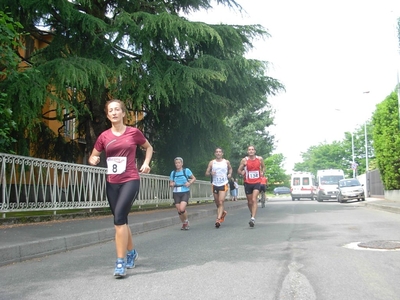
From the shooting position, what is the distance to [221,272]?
522 centimetres

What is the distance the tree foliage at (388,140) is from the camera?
23812 mm

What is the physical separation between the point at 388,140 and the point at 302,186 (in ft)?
61.4

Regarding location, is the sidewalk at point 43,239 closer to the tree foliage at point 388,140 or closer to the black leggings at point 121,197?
the black leggings at point 121,197

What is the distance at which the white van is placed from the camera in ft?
139

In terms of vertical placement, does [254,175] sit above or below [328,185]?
above

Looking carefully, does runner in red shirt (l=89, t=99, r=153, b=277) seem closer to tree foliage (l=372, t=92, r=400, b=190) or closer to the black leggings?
the black leggings

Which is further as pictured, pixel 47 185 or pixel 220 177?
pixel 47 185

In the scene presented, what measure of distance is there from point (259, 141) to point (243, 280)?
43177mm

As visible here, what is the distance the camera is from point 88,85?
11.5m

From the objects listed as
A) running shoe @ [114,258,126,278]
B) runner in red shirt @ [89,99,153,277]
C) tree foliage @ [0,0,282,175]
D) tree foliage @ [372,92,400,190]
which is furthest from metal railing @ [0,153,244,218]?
tree foliage @ [372,92,400,190]

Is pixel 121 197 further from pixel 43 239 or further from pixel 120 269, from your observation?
pixel 43 239

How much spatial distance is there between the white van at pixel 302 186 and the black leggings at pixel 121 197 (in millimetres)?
38413

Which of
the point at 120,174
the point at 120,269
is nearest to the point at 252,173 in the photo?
the point at 120,174

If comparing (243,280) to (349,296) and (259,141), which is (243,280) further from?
(259,141)
